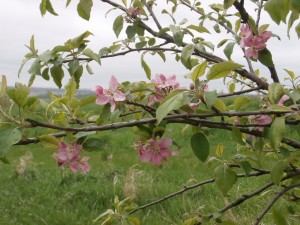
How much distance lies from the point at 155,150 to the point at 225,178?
0.69 ft

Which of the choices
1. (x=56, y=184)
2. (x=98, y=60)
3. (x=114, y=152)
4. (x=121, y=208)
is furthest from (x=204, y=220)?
(x=114, y=152)

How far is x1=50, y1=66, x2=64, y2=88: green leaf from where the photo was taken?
1.36 m

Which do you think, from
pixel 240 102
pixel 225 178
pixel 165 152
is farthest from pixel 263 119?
pixel 165 152

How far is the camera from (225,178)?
1.23 m

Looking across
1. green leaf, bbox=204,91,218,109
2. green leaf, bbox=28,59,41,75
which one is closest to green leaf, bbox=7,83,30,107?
green leaf, bbox=28,59,41,75

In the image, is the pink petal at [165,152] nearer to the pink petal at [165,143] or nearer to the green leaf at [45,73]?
the pink petal at [165,143]

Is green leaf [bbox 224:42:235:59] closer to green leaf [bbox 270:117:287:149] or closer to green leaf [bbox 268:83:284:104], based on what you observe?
green leaf [bbox 268:83:284:104]

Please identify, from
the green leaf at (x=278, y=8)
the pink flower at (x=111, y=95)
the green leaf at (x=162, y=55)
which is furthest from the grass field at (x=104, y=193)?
the green leaf at (x=278, y=8)

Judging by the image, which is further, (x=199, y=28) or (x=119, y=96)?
(x=199, y=28)

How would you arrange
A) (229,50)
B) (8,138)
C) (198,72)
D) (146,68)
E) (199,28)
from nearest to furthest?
1. (8,138)
2. (198,72)
3. (229,50)
4. (199,28)
5. (146,68)

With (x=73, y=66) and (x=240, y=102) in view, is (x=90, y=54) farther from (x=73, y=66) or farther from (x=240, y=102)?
(x=240, y=102)

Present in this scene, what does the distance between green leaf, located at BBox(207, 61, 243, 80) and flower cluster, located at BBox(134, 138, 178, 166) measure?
1.02 feet

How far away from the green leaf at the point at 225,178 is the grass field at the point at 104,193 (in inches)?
56.6

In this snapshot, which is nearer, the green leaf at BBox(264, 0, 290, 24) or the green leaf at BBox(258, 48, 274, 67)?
the green leaf at BBox(264, 0, 290, 24)
